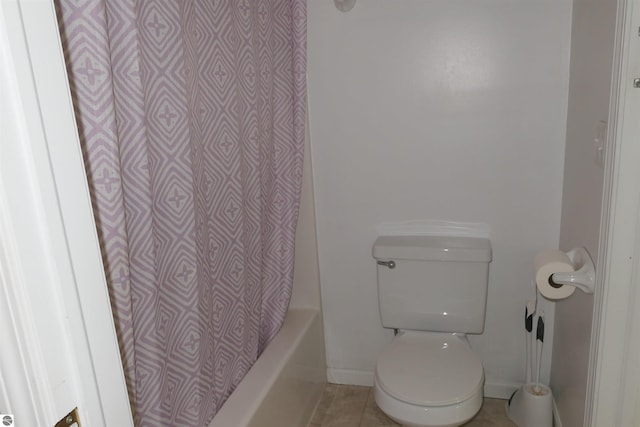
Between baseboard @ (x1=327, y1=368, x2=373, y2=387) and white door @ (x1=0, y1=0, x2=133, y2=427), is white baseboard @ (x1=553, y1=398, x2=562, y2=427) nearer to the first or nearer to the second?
baseboard @ (x1=327, y1=368, x2=373, y2=387)

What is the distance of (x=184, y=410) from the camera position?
53.6 inches

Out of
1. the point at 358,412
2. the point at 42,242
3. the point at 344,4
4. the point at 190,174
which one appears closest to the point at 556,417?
the point at 358,412

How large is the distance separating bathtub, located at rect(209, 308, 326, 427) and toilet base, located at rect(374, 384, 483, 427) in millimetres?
401

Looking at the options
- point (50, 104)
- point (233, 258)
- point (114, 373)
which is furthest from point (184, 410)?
point (50, 104)

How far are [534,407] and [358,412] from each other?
28.0 inches

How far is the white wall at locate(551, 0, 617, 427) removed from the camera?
4.31 feet

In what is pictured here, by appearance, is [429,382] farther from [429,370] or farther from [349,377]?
[349,377]

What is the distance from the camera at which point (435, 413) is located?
1596 mm

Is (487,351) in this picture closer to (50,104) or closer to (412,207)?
(412,207)

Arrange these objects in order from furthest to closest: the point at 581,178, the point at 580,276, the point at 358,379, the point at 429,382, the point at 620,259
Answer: the point at 358,379, the point at 429,382, the point at 581,178, the point at 580,276, the point at 620,259

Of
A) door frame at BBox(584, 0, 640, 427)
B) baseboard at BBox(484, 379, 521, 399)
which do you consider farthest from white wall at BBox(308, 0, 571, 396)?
door frame at BBox(584, 0, 640, 427)

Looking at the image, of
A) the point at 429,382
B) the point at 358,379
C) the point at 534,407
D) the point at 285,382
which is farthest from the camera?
the point at 358,379

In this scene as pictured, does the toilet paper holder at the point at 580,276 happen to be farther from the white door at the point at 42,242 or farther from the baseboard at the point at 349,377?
the white door at the point at 42,242

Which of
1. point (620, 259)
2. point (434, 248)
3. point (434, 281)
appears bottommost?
point (434, 281)
